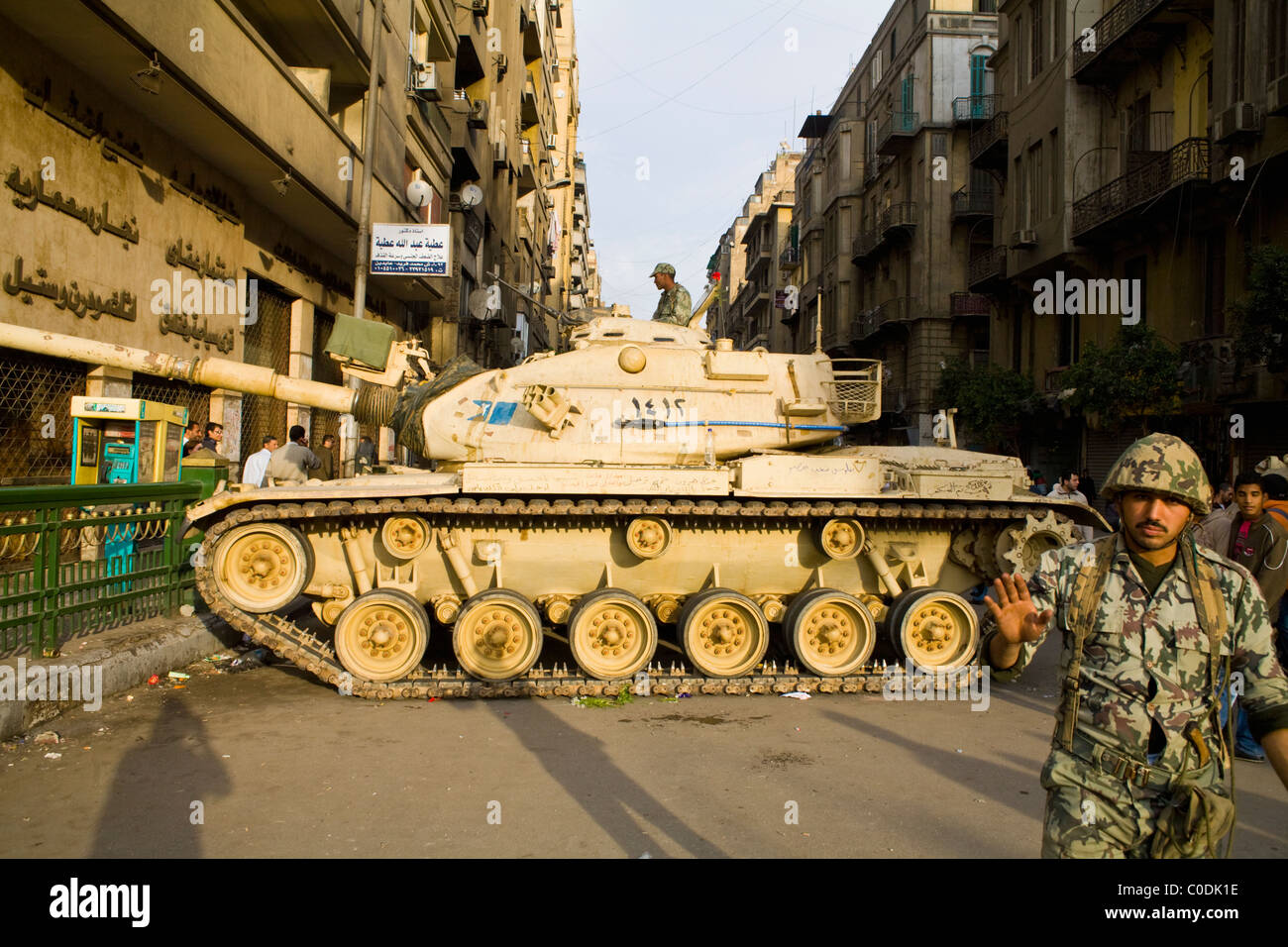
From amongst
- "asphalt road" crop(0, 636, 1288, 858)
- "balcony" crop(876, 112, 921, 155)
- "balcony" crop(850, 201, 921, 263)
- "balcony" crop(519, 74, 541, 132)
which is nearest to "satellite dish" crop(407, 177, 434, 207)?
"asphalt road" crop(0, 636, 1288, 858)

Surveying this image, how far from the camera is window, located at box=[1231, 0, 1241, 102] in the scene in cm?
1585

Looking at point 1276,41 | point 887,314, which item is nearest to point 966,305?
point 887,314

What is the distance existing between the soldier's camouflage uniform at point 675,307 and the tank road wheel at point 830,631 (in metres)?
3.65

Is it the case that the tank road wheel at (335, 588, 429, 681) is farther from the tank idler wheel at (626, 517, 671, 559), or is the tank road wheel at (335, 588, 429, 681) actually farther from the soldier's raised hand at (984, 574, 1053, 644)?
the soldier's raised hand at (984, 574, 1053, 644)

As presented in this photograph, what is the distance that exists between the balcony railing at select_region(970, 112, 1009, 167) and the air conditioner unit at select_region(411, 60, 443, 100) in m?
15.7

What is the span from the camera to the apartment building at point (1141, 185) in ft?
51.0

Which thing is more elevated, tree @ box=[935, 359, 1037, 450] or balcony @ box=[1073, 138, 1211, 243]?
balcony @ box=[1073, 138, 1211, 243]

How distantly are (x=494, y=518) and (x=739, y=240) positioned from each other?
298ft

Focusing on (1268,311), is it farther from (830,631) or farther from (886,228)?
(886,228)

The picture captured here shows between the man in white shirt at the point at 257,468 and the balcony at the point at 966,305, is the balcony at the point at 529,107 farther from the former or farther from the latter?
the man in white shirt at the point at 257,468

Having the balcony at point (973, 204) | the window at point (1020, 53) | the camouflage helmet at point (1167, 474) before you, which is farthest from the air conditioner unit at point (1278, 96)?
the balcony at point (973, 204)

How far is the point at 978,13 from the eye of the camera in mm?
34500

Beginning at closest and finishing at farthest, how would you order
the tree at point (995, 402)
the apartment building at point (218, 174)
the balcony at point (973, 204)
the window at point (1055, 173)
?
the apartment building at point (218, 174), the window at point (1055, 173), the tree at point (995, 402), the balcony at point (973, 204)
